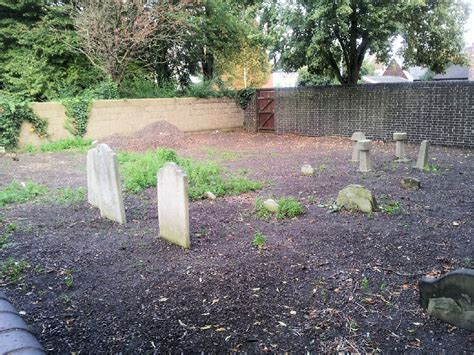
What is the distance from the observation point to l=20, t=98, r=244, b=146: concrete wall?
1446 cm

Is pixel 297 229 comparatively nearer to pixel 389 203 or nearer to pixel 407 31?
pixel 389 203

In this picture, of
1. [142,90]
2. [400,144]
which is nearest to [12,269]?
[400,144]

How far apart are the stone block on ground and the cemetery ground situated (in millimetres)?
142

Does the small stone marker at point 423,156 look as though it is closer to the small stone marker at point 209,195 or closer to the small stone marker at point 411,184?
the small stone marker at point 411,184

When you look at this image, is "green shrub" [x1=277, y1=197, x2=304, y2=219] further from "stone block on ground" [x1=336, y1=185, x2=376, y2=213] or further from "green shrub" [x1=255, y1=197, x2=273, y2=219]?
"stone block on ground" [x1=336, y1=185, x2=376, y2=213]

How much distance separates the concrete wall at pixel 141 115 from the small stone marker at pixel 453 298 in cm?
1429

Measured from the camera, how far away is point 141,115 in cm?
1669

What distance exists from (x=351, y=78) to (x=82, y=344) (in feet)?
54.5

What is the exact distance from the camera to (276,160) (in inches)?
447

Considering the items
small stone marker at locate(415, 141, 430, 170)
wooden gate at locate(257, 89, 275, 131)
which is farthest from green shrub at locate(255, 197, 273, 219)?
wooden gate at locate(257, 89, 275, 131)

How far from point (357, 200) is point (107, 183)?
3.74 meters

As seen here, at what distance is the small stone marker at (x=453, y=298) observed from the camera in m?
2.90

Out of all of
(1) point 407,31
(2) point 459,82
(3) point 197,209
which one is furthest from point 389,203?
(1) point 407,31

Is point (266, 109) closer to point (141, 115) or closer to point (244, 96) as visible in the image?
point (244, 96)
